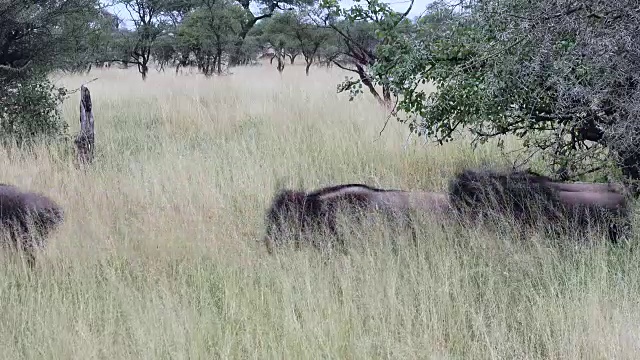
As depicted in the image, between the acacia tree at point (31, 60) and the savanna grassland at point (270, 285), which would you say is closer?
the savanna grassland at point (270, 285)

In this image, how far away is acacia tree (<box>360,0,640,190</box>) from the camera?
3.44m

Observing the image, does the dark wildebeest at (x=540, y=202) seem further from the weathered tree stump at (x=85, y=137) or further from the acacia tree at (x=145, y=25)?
the acacia tree at (x=145, y=25)

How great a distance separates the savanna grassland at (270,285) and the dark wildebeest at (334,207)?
187mm

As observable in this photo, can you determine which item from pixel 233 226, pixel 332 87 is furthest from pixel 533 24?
pixel 332 87

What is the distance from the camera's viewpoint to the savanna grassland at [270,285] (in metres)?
2.66

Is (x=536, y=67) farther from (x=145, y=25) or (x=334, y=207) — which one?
(x=145, y=25)

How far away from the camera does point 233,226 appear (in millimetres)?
4363

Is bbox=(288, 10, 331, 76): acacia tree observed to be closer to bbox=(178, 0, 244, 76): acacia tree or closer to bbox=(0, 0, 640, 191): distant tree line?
bbox=(178, 0, 244, 76): acacia tree

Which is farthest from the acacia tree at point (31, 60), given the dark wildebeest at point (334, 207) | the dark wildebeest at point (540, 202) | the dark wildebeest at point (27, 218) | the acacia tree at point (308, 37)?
the acacia tree at point (308, 37)

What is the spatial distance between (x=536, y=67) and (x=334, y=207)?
5.23 ft

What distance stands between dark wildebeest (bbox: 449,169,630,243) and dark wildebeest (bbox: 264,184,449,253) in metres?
0.23

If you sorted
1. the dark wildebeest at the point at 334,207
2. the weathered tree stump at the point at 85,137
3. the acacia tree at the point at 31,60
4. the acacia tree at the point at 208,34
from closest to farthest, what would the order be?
the dark wildebeest at the point at 334,207 < the weathered tree stump at the point at 85,137 < the acacia tree at the point at 31,60 < the acacia tree at the point at 208,34

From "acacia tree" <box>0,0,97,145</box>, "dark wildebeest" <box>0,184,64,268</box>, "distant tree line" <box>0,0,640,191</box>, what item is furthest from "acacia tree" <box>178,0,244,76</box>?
"dark wildebeest" <box>0,184,64,268</box>

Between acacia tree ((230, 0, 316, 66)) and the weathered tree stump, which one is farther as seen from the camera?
acacia tree ((230, 0, 316, 66))
